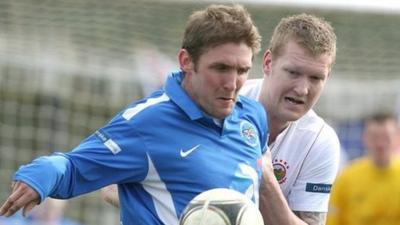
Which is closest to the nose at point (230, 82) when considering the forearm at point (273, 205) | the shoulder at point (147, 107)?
the shoulder at point (147, 107)

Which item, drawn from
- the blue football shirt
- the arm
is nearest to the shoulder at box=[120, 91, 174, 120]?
the blue football shirt

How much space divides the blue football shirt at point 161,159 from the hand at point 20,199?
0.61ft

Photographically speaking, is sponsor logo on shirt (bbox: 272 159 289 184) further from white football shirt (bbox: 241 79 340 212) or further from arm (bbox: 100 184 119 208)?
arm (bbox: 100 184 119 208)

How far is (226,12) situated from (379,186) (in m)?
6.07

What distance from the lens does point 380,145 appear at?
1148 cm

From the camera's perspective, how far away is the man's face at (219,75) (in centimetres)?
573

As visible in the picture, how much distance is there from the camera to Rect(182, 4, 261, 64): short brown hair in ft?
18.9

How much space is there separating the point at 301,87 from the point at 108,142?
3.70 feet

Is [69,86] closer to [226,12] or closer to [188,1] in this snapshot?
[188,1]

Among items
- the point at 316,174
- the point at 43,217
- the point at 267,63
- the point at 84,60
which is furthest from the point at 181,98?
the point at 84,60

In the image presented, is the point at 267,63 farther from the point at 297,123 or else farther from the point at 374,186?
the point at 374,186

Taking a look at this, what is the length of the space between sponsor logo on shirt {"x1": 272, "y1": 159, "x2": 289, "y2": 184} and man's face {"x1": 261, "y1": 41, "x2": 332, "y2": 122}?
13.2 inches

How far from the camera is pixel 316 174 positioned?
6.82m

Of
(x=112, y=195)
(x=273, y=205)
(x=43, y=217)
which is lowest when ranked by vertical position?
(x=43, y=217)
